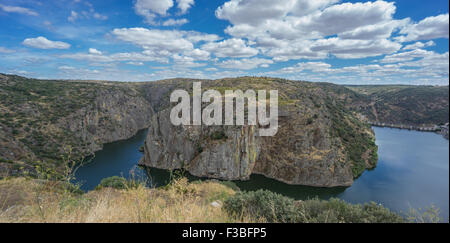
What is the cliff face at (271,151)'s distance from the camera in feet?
114

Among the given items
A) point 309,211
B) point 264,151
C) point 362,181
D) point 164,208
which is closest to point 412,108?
point 362,181

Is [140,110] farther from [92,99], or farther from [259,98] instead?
[259,98]

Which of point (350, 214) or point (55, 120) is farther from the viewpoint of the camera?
point (55, 120)

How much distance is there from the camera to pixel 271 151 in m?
38.5

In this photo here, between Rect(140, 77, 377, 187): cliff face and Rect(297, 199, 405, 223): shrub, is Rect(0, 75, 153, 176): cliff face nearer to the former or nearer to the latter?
Rect(140, 77, 377, 187): cliff face

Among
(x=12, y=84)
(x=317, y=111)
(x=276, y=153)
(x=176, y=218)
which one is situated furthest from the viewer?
(x=12, y=84)

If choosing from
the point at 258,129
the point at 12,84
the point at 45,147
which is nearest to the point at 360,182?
the point at 258,129

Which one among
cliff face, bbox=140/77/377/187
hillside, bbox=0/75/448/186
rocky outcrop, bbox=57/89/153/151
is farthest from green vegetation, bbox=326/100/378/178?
rocky outcrop, bbox=57/89/153/151

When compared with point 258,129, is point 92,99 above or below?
above

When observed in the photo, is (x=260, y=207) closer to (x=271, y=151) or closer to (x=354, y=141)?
(x=271, y=151)

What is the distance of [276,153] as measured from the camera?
3800cm

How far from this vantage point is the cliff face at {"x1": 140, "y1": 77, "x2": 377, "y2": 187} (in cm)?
3466

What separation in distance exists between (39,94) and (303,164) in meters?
69.7
